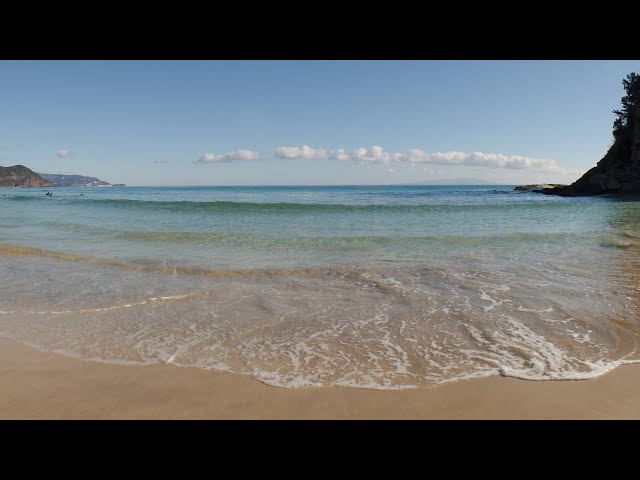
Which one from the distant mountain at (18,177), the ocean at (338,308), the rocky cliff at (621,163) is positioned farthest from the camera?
the distant mountain at (18,177)

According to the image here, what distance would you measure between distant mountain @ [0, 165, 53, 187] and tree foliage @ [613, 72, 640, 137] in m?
156

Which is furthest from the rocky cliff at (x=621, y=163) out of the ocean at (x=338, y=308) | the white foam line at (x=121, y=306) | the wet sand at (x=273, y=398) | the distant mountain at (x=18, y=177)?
the distant mountain at (x=18, y=177)

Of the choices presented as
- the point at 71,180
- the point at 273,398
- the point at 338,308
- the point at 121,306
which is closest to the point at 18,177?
the point at 71,180

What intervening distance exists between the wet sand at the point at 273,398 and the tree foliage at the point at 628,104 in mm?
48951

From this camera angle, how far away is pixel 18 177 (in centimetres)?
12488

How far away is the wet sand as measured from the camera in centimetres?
292

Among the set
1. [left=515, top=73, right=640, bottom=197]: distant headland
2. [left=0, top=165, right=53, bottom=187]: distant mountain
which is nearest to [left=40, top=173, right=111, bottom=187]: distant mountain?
[left=0, top=165, right=53, bottom=187]: distant mountain

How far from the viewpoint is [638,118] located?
35531mm

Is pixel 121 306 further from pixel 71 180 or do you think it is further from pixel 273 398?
pixel 71 180

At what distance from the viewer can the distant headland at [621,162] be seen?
35562 millimetres

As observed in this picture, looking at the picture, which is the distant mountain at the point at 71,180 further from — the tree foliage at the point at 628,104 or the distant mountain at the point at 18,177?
the tree foliage at the point at 628,104

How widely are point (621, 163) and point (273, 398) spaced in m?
48.2

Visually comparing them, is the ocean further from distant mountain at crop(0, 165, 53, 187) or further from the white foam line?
distant mountain at crop(0, 165, 53, 187)

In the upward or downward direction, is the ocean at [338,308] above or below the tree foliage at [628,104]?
below
